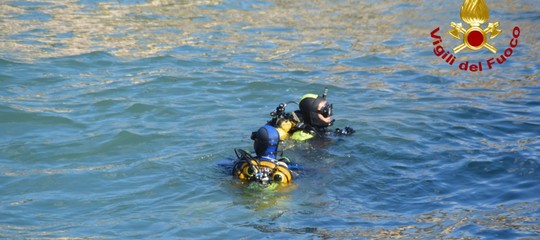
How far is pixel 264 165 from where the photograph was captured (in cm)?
886

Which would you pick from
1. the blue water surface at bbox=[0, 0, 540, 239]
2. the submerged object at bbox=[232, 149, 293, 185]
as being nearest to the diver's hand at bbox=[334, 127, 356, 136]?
the blue water surface at bbox=[0, 0, 540, 239]

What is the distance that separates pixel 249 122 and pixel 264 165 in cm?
353

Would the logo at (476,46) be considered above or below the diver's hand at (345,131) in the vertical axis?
above

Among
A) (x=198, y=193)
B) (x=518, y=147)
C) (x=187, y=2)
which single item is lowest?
(x=198, y=193)

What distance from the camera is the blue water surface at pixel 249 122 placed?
851 centimetres

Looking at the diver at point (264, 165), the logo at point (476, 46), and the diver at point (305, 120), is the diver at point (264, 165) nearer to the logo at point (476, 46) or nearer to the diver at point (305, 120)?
the diver at point (305, 120)

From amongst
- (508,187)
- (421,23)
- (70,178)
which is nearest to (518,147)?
(508,187)

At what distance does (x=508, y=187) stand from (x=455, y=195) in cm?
67

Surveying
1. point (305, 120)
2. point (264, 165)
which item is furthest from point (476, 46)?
point (264, 165)

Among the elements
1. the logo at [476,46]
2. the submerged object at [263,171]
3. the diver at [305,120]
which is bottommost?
the submerged object at [263,171]

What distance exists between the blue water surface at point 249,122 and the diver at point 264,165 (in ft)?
0.58

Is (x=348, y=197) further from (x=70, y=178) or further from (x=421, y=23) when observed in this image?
(x=421, y=23)

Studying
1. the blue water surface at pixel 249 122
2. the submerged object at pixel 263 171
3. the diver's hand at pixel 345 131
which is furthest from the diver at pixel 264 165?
the diver's hand at pixel 345 131

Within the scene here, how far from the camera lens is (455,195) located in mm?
9180
